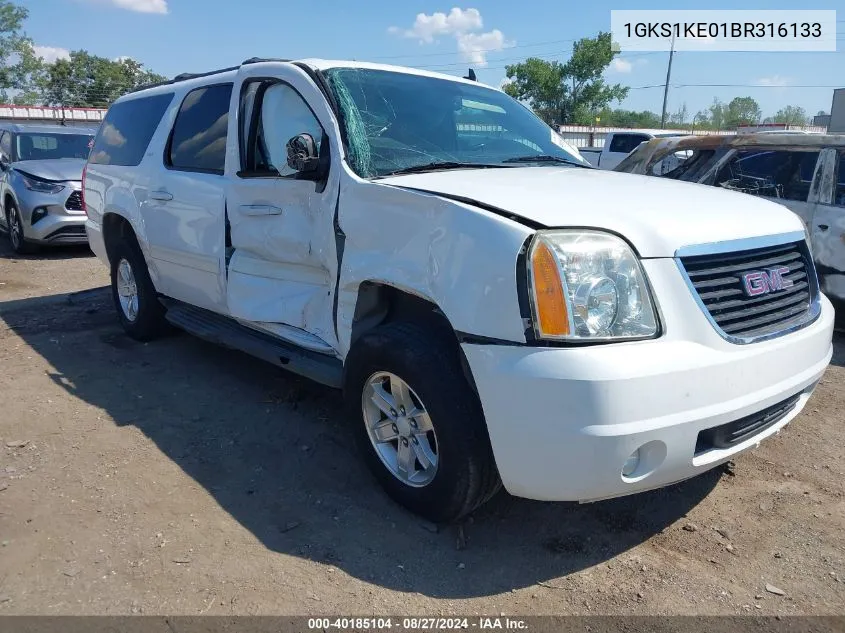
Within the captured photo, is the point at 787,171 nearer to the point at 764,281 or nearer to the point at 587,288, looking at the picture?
the point at 764,281

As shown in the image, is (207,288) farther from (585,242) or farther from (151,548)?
(585,242)

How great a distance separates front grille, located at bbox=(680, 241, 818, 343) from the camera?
8.09 feet

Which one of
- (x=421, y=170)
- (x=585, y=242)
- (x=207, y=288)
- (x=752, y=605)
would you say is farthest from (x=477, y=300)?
(x=207, y=288)

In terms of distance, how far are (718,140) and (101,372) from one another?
5999mm

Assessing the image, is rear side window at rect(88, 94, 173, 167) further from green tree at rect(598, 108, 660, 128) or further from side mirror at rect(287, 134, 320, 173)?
green tree at rect(598, 108, 660, 128)

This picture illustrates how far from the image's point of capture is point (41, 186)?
9.40m

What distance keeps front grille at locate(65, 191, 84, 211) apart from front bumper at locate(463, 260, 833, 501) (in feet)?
29.1

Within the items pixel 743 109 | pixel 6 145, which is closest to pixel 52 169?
pixel 6 145

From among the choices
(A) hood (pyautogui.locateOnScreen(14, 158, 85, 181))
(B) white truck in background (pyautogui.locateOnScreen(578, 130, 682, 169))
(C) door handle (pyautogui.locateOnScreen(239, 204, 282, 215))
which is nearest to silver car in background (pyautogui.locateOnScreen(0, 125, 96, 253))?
(A) hood (pyautogui.locateOnScreen(14, 158, 85, 181))

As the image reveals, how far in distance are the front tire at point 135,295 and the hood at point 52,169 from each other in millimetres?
4745

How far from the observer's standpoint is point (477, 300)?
95.3 inches

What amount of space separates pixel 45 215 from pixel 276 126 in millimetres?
7194

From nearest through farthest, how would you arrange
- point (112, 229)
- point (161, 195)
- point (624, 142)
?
point (161, 195)
point (112, 229)
point (624, 142)

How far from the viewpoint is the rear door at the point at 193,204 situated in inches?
164
